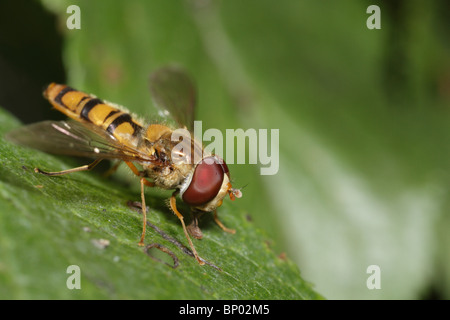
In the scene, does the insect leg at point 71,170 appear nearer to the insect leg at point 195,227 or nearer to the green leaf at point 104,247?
the green leaf at point 104,247

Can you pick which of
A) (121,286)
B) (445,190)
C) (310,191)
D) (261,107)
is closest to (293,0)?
(261,107)

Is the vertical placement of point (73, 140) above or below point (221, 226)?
above

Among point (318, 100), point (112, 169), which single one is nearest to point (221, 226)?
point (112, 169)

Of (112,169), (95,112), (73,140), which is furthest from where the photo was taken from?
(112,169)

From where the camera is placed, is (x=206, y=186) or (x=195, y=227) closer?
(x=206, y=186)

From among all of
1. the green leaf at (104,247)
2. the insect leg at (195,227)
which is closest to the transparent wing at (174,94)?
the green leaf at (104,247)

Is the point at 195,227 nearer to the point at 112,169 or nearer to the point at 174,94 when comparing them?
the point at 112,169
